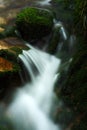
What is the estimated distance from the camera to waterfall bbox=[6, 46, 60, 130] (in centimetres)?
998

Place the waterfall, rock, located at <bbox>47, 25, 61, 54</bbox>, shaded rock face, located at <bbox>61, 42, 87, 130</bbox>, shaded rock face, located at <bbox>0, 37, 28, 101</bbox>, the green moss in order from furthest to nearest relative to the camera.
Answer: the green moss < rock, located at <bbox>47, 25, 61, 54</bbox> < shaded rock face, located at <bbox>0, 37, 28, 101</bbox> < the waterfall < shaded rock face, located at <bbox>61, 42, 87, 130</bbox>

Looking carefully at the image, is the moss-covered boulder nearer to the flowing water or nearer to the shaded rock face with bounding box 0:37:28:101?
the flowing water

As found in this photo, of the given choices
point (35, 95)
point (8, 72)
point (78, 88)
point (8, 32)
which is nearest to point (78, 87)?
point (78, 88)

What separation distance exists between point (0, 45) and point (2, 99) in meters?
2.32

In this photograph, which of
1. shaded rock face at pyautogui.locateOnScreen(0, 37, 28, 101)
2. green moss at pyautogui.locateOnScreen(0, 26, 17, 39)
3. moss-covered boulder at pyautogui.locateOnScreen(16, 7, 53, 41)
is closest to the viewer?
shaded rock face at pyautogui.locateOnScreen(0, 37, 28, 101)

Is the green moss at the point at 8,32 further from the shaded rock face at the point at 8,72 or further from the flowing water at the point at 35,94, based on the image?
the shaded rock face at the point at 8,72

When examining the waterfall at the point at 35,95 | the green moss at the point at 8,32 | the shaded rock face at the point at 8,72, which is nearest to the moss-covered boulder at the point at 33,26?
the green moss at the point at 8,32

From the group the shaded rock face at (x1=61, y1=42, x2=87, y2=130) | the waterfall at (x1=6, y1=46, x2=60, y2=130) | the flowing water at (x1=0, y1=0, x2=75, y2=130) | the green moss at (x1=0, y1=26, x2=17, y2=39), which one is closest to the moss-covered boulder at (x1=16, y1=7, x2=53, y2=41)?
the green moss at (x1=0, y1=26, x2=17, y2=39)

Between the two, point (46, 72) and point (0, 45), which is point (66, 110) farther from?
point (0, 45)

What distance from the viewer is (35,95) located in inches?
439

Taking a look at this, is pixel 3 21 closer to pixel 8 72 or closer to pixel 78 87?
pixel 8 72

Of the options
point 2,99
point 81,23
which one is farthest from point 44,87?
point 81,23

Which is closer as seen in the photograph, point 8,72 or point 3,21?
point 8,72

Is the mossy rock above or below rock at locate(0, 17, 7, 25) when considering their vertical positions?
above
